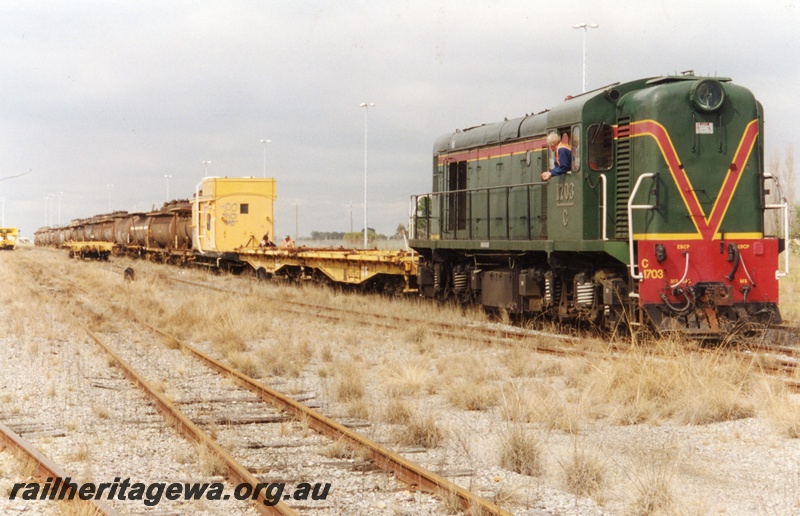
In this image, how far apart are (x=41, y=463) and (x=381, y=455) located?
2.48 meters

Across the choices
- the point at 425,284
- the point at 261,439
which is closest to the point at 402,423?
the point at 261,439

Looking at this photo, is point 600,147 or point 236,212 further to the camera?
point 236,212

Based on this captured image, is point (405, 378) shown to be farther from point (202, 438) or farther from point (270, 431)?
point (202, 438)

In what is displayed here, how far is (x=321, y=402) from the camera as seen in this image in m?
9.22

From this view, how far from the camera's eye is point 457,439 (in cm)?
737

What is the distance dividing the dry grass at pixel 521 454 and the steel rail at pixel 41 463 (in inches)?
113

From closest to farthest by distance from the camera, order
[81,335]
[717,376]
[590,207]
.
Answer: [717,376], [590,207], [81,335]

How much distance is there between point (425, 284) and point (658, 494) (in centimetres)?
1310

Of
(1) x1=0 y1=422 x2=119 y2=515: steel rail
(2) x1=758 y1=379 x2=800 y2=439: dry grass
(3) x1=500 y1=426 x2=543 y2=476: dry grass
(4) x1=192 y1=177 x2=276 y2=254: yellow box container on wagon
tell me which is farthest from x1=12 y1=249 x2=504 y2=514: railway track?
(4) x1=192 y1=177 x2=276 y2=254: yellow box container on wagon

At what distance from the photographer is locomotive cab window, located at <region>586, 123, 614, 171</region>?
1281cm

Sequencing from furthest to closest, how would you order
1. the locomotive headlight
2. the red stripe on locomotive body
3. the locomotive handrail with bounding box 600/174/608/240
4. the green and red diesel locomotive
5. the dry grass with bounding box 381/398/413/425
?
the red stripe on locomotive body, the locomotive handrail with bounding box 600/174/608/240, the locomotive headlight, the green and red diesel locomotive, the dry grass with bounding box 381/398/413/425

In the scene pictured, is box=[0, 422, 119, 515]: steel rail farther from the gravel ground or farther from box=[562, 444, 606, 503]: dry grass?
box=[562, 444, 606, 503]: dry grass

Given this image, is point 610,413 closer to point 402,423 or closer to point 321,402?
point 402,423

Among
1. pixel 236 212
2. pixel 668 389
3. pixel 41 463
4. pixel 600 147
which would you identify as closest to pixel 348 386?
pixel 668 389
